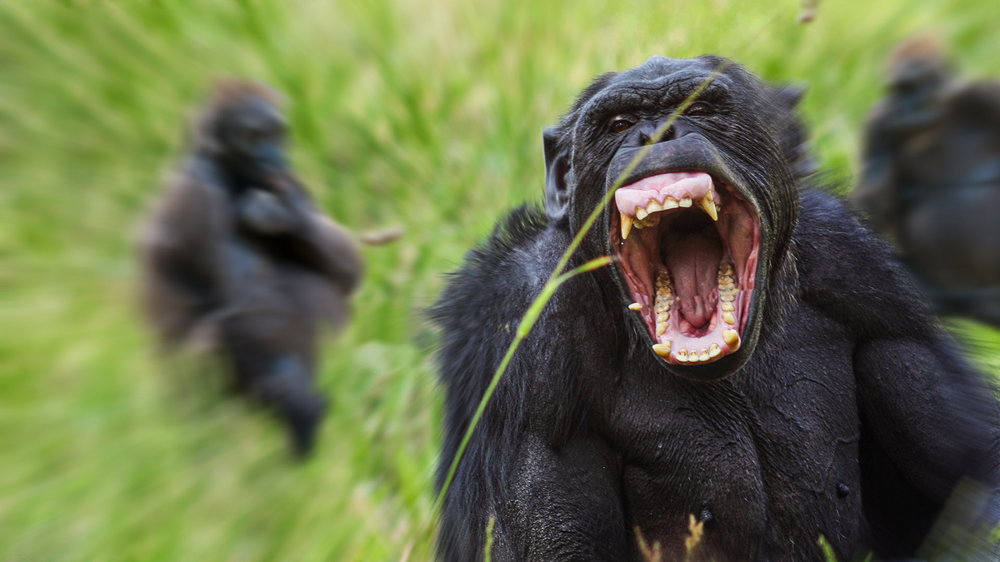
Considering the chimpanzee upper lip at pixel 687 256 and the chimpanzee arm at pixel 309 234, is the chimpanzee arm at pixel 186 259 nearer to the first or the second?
the chimpanzee arm at pixel 309 234

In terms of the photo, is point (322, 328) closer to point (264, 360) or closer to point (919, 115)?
point (264, 360)

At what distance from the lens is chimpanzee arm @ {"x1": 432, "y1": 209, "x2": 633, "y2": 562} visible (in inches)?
120

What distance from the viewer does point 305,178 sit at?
522cm

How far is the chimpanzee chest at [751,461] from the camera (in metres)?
3.08

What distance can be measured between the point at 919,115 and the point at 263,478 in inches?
115

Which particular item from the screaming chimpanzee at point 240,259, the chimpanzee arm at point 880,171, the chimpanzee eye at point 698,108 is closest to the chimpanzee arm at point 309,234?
the screaming chimpanzee at point 240,259

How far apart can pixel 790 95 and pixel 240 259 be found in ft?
7.00

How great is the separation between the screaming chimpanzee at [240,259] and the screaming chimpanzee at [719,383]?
2.68 feet

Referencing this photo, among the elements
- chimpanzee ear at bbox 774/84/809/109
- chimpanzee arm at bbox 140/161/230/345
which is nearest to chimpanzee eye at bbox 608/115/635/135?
chimpanzee ear at bbox 774/84/809/109

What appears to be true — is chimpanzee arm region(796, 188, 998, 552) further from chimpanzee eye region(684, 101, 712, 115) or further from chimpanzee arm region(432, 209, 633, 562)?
chimpanzee arm region(432, 209, 633, 562)

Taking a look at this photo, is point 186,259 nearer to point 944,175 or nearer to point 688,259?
point 688,259

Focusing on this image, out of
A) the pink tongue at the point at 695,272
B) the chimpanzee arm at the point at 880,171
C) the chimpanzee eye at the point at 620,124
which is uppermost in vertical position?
the chimpanzee eye at the point at 620,124

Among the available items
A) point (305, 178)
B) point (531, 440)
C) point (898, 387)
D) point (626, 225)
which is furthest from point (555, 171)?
point (305, 178)

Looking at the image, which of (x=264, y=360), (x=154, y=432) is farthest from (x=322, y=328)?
(x=154, y=432)
